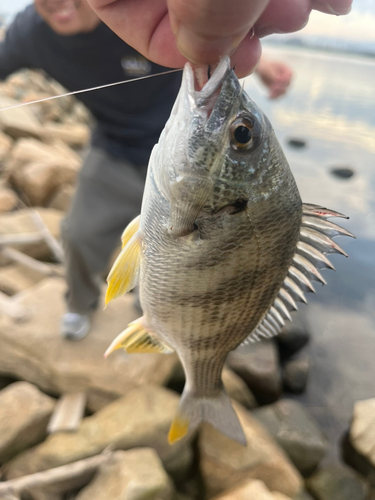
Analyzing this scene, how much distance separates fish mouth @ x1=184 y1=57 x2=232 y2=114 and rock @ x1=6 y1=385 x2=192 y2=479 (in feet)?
5.04

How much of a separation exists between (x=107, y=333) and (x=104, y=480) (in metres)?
0.86

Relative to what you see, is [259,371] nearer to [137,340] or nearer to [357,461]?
[357,461]

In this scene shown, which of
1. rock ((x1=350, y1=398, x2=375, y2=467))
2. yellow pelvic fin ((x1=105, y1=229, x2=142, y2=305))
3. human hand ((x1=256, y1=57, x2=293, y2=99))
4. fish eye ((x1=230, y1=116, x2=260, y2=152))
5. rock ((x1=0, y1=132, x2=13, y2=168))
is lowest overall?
rock ((x1=0, y1=132, x2=13, y2=168))

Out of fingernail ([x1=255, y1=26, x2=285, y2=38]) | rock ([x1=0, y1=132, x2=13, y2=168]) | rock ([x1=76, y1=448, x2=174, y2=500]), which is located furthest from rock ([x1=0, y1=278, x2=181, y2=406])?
rock ([x1=0, y1=132, x2=13, y2=168])

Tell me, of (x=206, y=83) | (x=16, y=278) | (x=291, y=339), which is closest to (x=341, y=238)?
(x=291, y=339)

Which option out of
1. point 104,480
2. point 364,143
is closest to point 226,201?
point 104,480

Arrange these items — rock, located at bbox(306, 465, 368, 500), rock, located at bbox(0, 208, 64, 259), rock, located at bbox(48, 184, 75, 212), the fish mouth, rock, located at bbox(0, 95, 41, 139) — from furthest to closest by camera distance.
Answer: rock, located at bbox(0, 95, 41, 139) < rock, located at bbox(48, 184, 75, 212) < rock, located at bbox(0, 208, 64, 259) < rock, located at bbox(306, 465, 368, 500) < the fish mouth

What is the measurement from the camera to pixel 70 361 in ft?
6.46

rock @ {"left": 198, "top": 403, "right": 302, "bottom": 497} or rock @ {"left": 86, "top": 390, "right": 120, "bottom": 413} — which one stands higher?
rock @ {"left": 198, "top": 403, "right": 302, "bottom": 497}

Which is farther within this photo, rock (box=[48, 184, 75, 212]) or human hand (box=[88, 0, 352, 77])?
rock (box=[48, 184, 75, 212])

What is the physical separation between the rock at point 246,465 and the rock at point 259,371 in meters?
0.60

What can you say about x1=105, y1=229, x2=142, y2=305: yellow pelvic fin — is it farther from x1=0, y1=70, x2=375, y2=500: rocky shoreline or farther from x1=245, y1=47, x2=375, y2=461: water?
x1=0, y1=70, x2=375, y2=500: rocky shoreline

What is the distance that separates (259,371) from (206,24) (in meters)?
2.23

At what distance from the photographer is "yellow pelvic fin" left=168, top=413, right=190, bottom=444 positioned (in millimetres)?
1078
